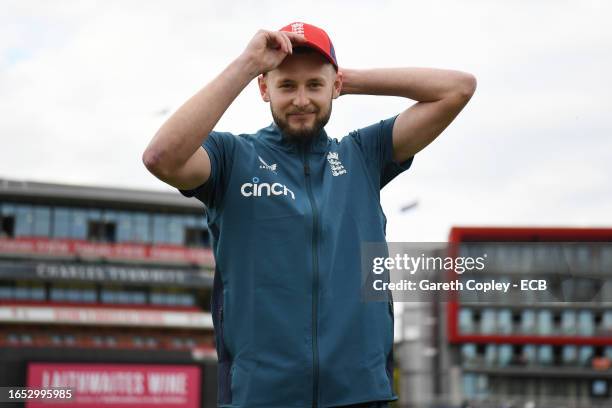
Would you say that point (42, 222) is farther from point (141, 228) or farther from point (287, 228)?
point (287, 228)

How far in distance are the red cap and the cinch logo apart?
0.49 meters

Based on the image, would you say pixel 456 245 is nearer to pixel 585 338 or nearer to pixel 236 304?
pixel 236 304

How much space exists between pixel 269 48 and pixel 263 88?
0.66ft

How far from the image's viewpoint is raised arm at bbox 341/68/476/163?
3.58m

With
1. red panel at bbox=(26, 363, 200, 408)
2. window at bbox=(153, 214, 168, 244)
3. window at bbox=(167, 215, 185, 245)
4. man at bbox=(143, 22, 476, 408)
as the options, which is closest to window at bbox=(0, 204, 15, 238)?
window at bbox=(153, 214, 168, 244)

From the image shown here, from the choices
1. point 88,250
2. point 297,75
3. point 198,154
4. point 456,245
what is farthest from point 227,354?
point 88,250

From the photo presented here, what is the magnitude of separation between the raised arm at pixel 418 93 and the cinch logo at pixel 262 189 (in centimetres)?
52

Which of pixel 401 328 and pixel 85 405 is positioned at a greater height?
pixel 401 328

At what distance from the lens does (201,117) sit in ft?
10.4

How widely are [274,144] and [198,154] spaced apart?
0.33m

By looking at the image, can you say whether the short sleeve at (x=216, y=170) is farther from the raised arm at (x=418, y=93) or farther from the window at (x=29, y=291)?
the window at (x=29, y=291)

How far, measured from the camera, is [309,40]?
3297 millimetres

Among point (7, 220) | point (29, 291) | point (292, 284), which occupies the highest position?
point (7, 220)

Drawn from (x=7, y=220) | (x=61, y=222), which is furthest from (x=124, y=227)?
(x=7, y=220)
